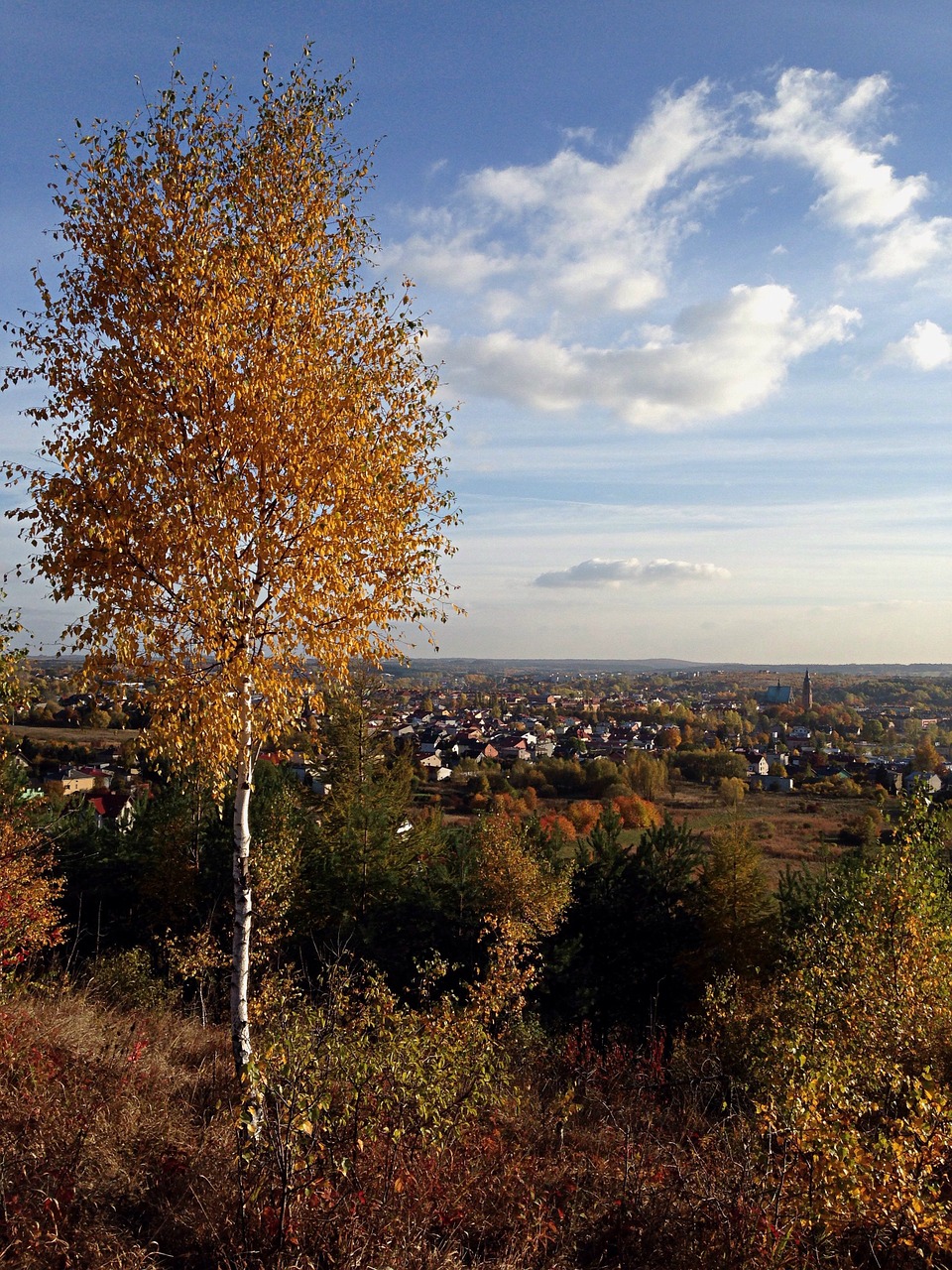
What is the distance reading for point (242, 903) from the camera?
730 cm

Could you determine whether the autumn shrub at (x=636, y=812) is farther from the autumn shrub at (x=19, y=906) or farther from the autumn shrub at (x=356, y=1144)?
the autumn shrub at (x=356, y=1144)

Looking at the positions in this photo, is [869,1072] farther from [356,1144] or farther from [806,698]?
[806,698]

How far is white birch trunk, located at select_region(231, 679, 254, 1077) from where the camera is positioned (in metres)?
7.00

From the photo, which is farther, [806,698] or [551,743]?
[806,698]

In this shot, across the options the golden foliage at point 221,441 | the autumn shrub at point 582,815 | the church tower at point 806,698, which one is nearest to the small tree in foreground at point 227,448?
the golden foliage at point 221,441

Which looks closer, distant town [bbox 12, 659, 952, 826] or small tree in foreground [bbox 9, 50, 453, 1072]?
small tree in foreground [bbox 9, 50, 453, 1072]

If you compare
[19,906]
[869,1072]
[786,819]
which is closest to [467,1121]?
[869,1072]

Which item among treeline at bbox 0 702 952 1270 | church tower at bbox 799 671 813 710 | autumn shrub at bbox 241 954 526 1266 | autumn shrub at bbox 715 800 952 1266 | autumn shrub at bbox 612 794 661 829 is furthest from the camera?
church tower at bbox 799 671 813 710

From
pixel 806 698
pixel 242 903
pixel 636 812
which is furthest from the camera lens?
pixel 806 698

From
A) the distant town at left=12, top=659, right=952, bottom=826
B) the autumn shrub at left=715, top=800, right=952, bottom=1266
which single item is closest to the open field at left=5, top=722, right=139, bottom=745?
the distant town at left=12, top=659, right=952, bottom=826

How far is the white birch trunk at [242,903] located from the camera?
700cm

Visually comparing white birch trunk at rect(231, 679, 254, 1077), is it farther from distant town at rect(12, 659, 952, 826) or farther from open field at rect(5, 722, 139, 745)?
open field at rect(5, 722, 139, 745)

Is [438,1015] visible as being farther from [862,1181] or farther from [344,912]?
[344,912]

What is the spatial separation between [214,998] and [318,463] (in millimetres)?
11942
